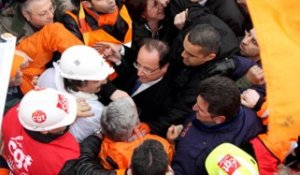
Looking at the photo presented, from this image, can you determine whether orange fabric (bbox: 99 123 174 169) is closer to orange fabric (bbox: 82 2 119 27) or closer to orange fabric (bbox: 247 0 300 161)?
orange fabric (bbox: 247 0 300 161)

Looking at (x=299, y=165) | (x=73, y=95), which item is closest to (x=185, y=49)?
(x=73, y=95)

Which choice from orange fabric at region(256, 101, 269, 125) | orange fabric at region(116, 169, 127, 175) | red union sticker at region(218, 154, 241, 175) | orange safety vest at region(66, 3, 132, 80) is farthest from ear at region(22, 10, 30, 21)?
red union sticker at region(218, 154, 241, 175)

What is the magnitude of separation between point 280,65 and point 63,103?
123 centimetres

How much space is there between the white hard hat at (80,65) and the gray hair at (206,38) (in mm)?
683

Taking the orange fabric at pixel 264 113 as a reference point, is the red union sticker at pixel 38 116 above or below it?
above

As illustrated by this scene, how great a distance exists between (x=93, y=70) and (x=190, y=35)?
2.40ft

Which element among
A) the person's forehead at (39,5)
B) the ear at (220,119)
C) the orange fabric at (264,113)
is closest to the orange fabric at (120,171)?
the ear at (220,119)

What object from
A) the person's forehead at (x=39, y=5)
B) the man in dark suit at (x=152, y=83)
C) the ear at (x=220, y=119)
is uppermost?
the person's forehead at (x=39, y=5)

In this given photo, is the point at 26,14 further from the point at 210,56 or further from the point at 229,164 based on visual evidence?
the point at 229,164

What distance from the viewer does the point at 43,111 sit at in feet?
7.79

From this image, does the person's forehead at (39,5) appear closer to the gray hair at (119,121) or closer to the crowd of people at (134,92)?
the crowd of people at (134,92)

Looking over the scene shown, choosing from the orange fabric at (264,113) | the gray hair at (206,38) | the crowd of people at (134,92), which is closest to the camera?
the crowd of people at (134,92)

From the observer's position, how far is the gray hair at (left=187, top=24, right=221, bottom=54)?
3027 mm

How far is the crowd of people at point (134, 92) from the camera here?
2.46 meters
